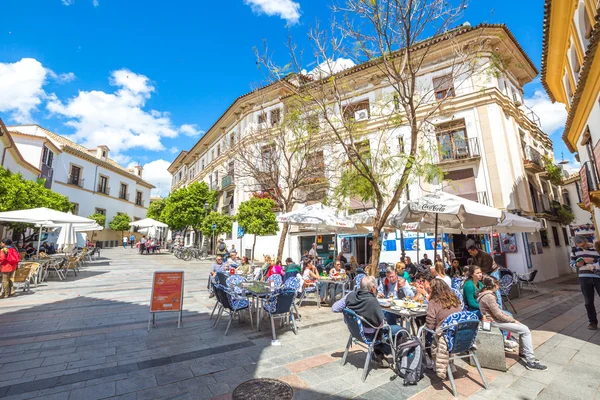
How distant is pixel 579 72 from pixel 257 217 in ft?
49.6

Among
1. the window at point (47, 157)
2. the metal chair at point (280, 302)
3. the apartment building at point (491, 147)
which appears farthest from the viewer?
the window at point (47, 157)

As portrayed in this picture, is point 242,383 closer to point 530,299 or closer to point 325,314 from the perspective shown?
point 325,314

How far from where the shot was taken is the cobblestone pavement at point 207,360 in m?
3.14

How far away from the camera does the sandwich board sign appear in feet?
17.7

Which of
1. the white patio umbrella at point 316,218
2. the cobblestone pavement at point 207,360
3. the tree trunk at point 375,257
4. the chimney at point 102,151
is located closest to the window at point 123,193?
the chimney at point 102,151

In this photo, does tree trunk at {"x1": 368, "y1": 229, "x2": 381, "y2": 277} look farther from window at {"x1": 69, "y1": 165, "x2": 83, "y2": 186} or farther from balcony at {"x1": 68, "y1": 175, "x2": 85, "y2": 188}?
window at {"x1": 69, "y1": 165, "x2": 83, "y2": 186}

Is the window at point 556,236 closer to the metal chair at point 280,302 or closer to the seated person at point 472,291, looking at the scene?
the seated person at point 472,291

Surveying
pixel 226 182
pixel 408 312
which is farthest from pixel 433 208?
pixel 226 182

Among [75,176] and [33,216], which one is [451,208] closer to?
[33,216]

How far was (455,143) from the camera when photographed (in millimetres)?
15250

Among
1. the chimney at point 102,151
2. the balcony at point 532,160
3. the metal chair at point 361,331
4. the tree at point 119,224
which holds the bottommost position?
the metal chair at point 361,331

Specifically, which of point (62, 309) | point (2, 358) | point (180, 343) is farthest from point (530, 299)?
point (62, 309)

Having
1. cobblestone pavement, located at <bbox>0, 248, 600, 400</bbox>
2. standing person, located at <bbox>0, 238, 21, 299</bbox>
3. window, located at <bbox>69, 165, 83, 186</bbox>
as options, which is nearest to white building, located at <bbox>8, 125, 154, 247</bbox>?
window, located at <bbox>69, 165, 83, 186</bbox>

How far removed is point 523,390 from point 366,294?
1987mm
